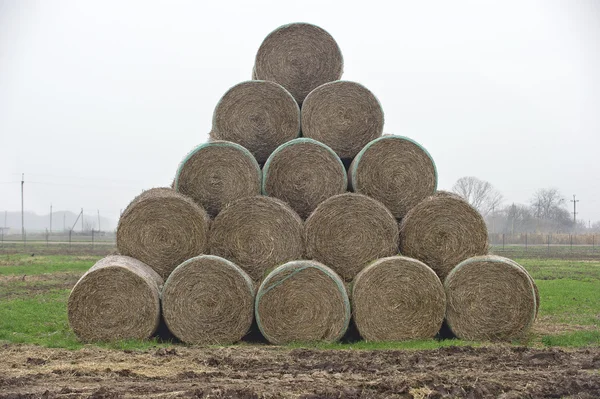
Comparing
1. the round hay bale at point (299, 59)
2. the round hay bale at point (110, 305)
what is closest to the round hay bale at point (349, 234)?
the round hay bale at point (110, 305)

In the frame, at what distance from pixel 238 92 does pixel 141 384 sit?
5.67 meters

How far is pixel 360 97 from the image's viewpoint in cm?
1045

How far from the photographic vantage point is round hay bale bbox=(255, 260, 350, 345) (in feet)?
27.9

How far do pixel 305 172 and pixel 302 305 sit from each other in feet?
7.06

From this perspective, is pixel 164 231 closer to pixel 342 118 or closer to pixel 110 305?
pixel 110 305

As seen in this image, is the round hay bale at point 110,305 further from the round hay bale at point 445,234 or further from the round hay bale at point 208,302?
the round hay bale at point 445,234

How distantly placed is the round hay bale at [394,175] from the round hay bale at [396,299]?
1.29 meters

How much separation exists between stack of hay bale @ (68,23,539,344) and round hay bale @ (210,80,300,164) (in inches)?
0.6

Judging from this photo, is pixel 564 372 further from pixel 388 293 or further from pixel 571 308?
pixel 571 308

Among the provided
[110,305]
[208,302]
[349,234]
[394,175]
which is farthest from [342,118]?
[110,305]

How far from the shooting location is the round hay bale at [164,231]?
30.4 feet

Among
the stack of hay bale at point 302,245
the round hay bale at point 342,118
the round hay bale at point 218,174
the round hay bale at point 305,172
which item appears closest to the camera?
the stack of hay bale at point 302,245

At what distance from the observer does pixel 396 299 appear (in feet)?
28.2

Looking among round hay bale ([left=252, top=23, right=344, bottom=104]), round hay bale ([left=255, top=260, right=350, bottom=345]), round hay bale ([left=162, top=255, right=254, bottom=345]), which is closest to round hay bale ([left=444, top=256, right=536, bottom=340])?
round hay bale ([left=255, top=260, right=350, bottom=345])
